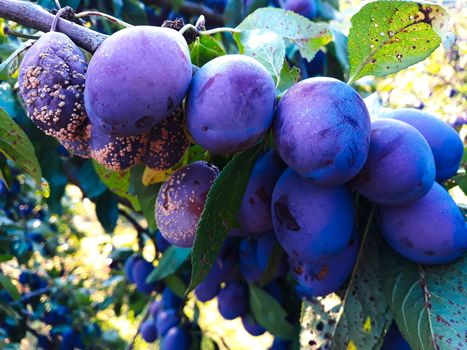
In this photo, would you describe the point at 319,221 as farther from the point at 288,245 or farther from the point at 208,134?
the point at 208,134

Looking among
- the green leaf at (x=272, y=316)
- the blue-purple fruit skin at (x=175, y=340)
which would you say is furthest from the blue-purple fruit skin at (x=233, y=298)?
the blue-purple fruit skin at (x=175, y=340)

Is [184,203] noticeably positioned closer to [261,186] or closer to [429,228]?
[261,186]

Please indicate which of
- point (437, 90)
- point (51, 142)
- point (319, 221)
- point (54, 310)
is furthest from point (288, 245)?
point (437, 90)

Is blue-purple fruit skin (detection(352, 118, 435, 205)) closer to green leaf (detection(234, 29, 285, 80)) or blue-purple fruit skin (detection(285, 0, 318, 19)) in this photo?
green leaf (detection(234, 29, 285, 80))

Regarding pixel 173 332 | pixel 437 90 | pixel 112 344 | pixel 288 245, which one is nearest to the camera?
pixel 288 245

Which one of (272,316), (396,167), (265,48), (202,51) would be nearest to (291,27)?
(265,48)

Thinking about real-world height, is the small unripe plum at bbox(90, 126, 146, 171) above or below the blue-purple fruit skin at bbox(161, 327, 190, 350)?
above

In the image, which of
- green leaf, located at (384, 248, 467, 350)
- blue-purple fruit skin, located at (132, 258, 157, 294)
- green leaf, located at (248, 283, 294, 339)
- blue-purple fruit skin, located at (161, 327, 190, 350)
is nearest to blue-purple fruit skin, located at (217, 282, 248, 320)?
green leaf, located at (248, 283, 294, 339)
